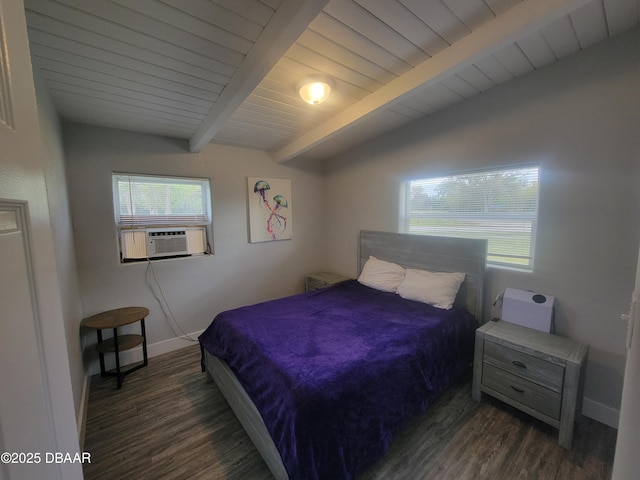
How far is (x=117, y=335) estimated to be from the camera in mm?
2352

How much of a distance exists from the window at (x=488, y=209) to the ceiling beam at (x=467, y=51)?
108 centimetres

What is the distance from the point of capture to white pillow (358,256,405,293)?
2.84 metres

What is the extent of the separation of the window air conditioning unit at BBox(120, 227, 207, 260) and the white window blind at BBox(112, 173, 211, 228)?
0.08 metres

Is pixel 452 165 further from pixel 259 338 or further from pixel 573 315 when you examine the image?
pixel 259 338

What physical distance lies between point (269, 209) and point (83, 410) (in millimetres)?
2491

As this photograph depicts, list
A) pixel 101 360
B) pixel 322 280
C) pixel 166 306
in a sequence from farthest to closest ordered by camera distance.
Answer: pixel 322 280, pixel 166 306, pixel 101 360

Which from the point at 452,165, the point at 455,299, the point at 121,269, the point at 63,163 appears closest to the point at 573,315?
the point at 455,299

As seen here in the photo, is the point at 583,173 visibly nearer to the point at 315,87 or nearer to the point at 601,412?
the point at 601,412

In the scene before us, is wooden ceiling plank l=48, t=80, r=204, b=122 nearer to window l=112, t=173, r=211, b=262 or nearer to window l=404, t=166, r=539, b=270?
window l=112, t=173, r=211, b=262

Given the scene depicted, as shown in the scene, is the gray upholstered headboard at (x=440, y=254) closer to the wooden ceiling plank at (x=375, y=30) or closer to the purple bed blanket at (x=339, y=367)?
the purple bed blanket at (x=339, y=367)

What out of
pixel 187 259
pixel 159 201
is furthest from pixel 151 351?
pixel 159 201

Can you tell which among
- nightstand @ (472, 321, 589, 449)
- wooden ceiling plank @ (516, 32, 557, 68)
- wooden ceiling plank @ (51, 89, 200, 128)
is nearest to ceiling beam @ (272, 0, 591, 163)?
wooden ceiling plank @ (516, 32, 557, 68)

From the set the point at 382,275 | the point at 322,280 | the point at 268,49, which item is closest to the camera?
the point at 268,49

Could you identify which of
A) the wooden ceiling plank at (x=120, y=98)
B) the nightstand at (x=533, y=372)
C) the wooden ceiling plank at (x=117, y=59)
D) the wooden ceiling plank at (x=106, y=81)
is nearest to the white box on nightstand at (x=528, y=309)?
the nightstand at (x=533, y=372)
